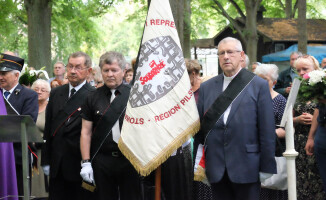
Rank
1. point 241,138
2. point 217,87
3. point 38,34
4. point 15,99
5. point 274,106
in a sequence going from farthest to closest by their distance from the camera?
point 38,34
point 15,99
point 274,106
point 217,87
point 241,138

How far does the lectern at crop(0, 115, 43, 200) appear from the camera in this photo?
497cm

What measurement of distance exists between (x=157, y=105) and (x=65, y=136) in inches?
67.0

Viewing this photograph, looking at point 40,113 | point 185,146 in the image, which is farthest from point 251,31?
point 185,146

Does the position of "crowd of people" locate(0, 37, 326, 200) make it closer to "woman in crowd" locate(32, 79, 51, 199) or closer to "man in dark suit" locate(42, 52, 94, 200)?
"man in dark suit" locate(42, 52, 94, 200)

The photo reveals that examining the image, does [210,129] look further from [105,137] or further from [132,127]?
[105,137]

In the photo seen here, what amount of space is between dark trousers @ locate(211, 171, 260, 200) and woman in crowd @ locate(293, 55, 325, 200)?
94.3 inches

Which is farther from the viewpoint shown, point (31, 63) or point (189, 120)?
point (31, 63)

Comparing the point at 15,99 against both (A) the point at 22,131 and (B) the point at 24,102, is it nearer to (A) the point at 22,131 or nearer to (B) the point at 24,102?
(B) the point at 24,102

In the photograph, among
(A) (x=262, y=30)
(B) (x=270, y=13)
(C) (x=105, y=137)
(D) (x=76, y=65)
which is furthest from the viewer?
(B) (x=270, y=13)

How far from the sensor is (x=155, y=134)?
17.9ft

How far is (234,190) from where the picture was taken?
551 cm

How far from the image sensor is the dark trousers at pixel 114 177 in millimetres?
6012

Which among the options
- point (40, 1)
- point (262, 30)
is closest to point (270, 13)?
point (262, 30)

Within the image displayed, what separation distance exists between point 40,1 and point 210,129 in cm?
1400
